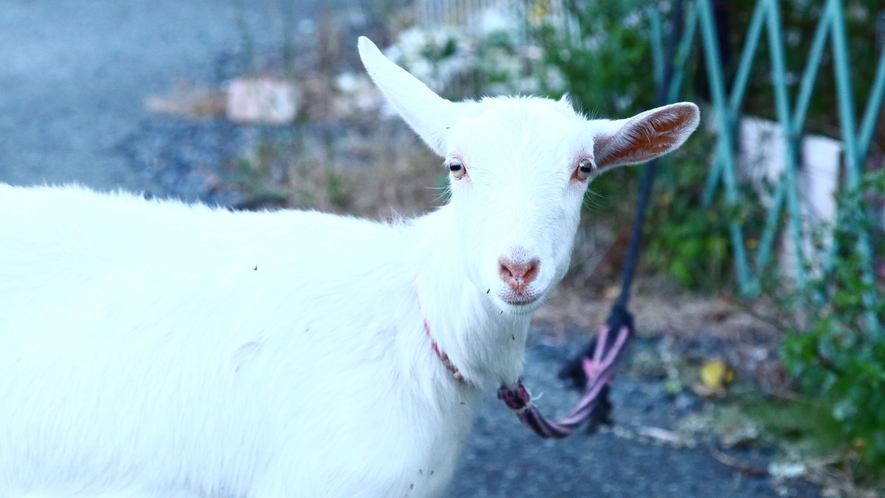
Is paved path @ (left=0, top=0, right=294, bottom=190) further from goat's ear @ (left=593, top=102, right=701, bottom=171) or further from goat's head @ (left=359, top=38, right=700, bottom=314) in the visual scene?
goat's ear @ (left=593, top=102, right=701, bottom=171)

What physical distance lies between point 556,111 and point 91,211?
1283 millimetres

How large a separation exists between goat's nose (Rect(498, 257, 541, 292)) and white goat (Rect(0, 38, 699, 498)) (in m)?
0.09

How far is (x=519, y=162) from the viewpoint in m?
2.40

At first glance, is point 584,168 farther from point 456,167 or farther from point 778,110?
point 778,110

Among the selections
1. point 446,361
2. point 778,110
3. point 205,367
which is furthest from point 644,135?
point 778,110

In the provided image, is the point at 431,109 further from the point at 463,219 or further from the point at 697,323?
the point at 697,323

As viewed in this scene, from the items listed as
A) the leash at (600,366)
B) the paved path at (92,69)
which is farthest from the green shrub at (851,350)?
the paved path at (92,69)

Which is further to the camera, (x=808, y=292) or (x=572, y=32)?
(x=572, y=32)

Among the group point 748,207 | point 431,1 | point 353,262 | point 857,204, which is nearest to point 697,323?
point 748,207

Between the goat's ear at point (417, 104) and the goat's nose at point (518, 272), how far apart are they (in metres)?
0.49

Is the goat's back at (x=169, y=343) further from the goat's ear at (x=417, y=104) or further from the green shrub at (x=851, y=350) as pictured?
the green shrub at (x=851, y=350)

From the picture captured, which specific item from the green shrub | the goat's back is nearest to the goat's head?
the goat's back

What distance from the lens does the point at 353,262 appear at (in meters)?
2.76

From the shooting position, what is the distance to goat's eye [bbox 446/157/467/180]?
2.48 m
